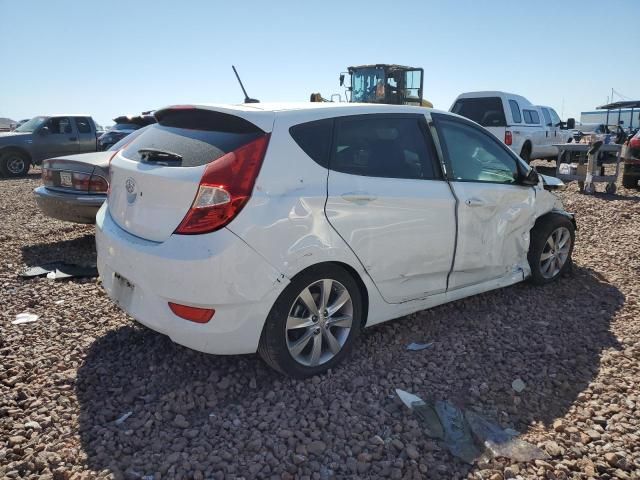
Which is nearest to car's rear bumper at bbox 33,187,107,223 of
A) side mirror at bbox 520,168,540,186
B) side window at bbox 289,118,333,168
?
side window at bbox 289,118,333,168

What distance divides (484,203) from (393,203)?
104cm

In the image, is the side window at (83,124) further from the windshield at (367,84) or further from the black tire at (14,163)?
the windshield at (367,84)

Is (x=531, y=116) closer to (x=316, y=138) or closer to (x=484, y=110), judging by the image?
(x=484, y=110)

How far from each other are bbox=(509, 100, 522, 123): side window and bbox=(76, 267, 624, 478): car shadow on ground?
1004cm

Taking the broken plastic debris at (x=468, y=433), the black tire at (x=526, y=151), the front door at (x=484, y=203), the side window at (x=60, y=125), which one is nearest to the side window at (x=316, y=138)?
the front door at (x=484, y=203)

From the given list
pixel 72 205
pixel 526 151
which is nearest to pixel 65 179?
pixel 72 205

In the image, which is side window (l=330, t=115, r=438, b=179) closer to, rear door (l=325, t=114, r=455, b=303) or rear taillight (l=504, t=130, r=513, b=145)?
rear door (l=325, t=114, r=455, b=303)

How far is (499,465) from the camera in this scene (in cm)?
247

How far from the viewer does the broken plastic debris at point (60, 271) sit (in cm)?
511

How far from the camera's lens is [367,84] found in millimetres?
16469

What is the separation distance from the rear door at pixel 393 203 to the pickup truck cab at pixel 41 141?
14966mm

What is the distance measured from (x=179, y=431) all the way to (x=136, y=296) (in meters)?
0.81

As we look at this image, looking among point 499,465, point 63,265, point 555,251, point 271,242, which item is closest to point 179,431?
point 271,242

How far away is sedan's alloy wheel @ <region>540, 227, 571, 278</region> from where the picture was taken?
491cm
